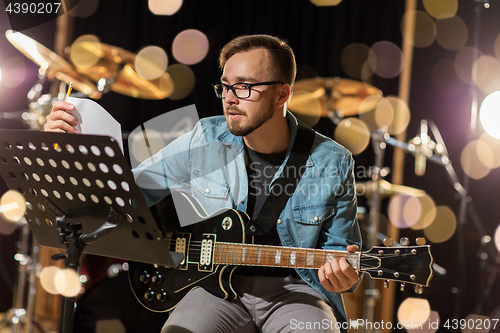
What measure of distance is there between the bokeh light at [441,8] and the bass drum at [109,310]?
3508 mm

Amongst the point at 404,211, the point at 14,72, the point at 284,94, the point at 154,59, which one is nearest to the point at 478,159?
the point at 404,211

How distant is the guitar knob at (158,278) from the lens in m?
1.69

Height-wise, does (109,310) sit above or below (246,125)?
below

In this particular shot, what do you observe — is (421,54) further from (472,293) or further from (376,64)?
(472,293)

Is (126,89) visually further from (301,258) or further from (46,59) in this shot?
(301,258)

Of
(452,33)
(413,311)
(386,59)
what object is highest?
(452,33)

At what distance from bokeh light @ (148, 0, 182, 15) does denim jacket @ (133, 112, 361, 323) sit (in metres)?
2.57

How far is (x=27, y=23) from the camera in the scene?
368cm

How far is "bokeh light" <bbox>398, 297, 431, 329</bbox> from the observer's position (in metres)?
3.59

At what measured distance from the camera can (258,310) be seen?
5.55 feet

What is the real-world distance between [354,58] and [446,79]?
0.86 m

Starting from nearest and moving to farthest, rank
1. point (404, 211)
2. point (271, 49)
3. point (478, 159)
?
point (271, 49)
point (478, 159)
point (404, 211)

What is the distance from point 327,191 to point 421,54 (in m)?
2.68

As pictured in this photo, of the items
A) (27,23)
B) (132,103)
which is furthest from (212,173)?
(27,23)
